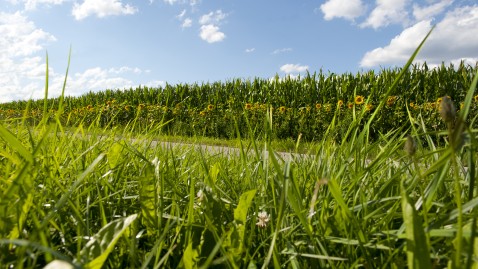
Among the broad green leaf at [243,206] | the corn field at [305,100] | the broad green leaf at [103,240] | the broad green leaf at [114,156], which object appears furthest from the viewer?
the corn field at [305,100]

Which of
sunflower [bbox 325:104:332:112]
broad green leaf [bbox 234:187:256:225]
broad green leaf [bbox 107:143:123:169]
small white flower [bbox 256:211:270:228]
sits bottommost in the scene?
small white flower [bbox 256:211:270:228]

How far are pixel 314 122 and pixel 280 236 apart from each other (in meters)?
9.73

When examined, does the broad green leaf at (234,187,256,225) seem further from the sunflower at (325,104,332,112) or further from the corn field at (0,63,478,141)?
the sunflower at (325,104,332,112)

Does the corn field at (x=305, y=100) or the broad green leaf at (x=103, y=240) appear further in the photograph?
the corn field at (x=305, y=100)

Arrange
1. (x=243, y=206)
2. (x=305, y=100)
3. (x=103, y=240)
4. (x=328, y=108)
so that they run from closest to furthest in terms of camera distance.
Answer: (x=103, y=240), (x=243, y=206), (x=328, y=108), (x=305, y=100)

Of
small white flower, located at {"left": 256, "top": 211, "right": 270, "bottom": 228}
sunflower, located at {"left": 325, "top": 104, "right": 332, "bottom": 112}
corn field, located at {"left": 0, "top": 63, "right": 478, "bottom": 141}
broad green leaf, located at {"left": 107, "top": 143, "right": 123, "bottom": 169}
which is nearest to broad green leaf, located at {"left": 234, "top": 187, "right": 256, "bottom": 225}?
small white flower, located at {"left": 256, "top": 211, "right": 270, "bottom": 228}

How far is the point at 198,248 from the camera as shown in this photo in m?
0.94

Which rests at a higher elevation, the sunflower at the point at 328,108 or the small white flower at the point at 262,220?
the sunflower at the point at 328,108

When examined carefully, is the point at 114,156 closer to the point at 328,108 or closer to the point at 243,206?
the point at 243,206

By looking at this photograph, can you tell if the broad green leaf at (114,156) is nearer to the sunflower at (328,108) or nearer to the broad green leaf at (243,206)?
the broad green leaf at (243,206)

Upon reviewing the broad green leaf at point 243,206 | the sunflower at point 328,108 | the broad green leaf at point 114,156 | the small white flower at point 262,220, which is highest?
the sunflower at point 328,108

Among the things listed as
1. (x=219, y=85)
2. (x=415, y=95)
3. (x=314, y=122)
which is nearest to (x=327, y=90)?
(x=314, y=122)

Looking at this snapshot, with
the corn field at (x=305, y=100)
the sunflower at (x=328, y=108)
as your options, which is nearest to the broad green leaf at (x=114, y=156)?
the corn field at (x=305, y=100)

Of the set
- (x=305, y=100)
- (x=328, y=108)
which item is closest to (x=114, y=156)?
(x=328, y=108)
